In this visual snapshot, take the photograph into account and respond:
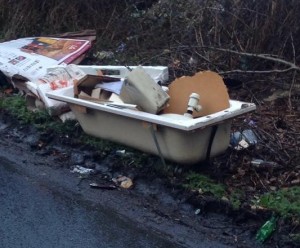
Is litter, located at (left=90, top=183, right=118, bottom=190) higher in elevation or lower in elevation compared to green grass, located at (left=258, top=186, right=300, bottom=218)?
lower

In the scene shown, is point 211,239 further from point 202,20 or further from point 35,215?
point 202,20

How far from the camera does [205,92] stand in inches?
221

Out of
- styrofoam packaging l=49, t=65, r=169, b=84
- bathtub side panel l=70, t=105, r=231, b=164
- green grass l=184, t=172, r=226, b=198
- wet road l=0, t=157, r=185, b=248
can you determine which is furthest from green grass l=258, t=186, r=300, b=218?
styrofoam packaging l=49, t=65, r=169, b=84

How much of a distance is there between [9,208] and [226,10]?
3347mm

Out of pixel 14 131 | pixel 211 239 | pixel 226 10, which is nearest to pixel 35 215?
pixel 211 239

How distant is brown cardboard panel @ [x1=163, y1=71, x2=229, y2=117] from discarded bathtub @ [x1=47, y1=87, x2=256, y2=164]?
111mm

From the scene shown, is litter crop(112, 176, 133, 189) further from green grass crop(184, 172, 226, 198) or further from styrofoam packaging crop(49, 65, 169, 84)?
styrofoam packaging crop(49, 65, 169, 84)

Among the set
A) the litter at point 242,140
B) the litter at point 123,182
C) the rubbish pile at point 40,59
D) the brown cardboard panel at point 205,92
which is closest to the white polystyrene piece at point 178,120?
the brown cardboard panel at point 205,92

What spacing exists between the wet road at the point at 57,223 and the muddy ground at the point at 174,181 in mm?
140

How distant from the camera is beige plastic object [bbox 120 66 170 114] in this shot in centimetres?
554

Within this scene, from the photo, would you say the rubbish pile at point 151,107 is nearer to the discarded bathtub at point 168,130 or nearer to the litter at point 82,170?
the discarded bathtub at point 168,130

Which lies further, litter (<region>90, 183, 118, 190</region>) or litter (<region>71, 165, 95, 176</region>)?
litter (<region>71, 165, 95, 176</region>)

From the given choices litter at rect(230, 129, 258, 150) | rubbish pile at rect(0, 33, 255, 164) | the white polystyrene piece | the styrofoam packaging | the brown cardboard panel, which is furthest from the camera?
the styrofoam packaging

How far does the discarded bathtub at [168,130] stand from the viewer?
5.18 metres
